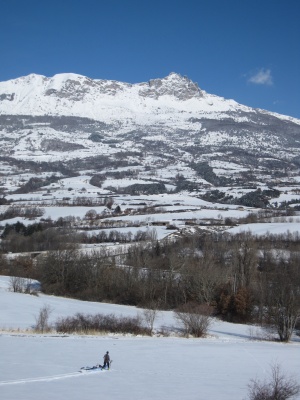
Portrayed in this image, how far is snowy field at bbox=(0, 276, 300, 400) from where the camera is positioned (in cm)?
1477

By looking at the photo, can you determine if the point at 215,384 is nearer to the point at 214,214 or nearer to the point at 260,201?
the point at 214,214

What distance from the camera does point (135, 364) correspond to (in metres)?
19.6

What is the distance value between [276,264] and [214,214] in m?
48.2

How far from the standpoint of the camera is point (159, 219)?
322 feet

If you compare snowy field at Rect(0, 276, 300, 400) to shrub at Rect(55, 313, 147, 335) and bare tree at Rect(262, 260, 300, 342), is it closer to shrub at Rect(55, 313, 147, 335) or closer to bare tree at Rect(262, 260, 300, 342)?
bare tree at Rect(262, 260, 300, 342)

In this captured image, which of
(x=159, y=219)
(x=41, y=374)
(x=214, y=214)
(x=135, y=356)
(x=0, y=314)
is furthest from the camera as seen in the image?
(x=214, y=214)

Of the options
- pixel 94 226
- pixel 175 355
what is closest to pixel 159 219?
pixel 94 226

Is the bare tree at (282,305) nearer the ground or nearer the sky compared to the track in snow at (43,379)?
nearer the sky

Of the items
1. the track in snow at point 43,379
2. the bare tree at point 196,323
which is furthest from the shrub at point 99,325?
the track in snow at point 43,379

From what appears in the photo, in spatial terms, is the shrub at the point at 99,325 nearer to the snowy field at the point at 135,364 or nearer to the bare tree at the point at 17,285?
the snowy field at the point at 135,364

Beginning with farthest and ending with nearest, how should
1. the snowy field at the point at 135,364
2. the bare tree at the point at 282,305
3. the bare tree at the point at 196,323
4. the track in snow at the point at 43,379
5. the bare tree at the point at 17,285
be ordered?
the bare tree at the point at 17,285, the bare tree at the point at 282,305, the bare tree at the point at 196,323, the snowy field at the point at 135,364, the track in snow at the point at 43,379

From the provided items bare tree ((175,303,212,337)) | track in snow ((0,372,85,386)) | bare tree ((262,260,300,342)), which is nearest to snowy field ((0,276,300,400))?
track in snow ((0,372,85,386))

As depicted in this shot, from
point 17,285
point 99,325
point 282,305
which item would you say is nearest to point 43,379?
point 99,325

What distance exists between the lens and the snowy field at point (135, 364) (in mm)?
14773
